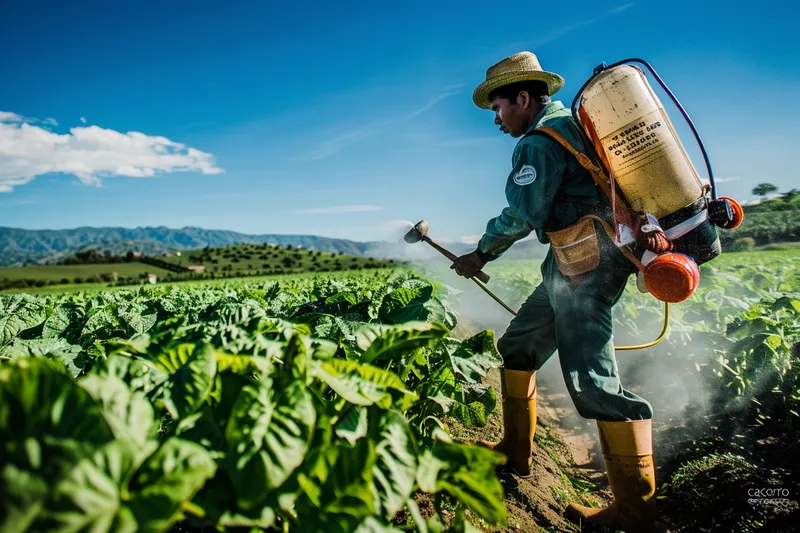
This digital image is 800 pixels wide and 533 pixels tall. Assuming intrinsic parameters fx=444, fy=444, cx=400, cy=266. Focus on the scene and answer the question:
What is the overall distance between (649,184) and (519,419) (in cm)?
166

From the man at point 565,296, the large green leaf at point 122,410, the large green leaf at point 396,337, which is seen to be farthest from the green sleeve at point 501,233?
the large green leaf at point 122,410

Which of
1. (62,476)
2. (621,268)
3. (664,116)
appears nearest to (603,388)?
(621,268)

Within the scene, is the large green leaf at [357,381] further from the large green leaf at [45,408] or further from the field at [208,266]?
the field at [208,266]

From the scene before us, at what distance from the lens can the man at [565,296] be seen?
238cm

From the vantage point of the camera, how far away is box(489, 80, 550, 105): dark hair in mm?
2994

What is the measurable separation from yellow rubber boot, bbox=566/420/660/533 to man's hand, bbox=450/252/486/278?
126 centimetres

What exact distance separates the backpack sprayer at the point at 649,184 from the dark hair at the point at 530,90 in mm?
531

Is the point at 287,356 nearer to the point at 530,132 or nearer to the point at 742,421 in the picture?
the point at 530,132

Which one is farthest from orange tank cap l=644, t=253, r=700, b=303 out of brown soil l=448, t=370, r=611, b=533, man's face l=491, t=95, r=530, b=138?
brown soil l=448, t=370, r=611, b=533

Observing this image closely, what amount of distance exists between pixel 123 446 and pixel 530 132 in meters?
2.51

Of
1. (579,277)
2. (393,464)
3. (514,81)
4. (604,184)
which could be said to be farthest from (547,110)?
(393,464)

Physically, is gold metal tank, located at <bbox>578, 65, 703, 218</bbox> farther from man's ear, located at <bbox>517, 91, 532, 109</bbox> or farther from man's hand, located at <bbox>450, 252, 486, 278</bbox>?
man's hand, located at <bbox>450, 252, 486, 278</bbox>

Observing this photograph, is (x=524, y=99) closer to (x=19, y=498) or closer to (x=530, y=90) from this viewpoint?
(x=530, y=90)

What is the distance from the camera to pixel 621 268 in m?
2.57
